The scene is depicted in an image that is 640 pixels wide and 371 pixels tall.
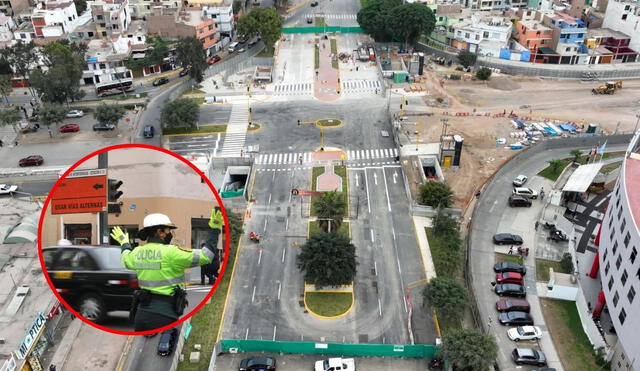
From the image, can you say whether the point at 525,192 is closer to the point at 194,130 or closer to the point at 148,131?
the point at 194,130

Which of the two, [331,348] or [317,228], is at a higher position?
[317,228]

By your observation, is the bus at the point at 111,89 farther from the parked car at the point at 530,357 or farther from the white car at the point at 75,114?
the parked car at the point at 530,357

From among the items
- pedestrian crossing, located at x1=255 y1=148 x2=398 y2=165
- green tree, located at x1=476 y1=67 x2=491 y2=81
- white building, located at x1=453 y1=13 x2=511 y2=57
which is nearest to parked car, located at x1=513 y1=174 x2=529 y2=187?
pedestrian crossing, located at x1=255 y1=148 x2=398 y2=165

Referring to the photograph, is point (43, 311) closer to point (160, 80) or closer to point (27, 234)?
point (27, 234)

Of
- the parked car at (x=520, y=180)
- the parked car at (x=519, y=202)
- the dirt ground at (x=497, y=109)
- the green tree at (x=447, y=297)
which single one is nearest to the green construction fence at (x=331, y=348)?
the green tree at (x=447, y=297)

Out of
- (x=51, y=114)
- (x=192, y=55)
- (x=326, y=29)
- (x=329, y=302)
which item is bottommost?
(x=329, y=302)

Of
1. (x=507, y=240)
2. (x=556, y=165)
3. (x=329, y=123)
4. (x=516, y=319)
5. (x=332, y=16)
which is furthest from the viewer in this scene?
(x=332, y=16)

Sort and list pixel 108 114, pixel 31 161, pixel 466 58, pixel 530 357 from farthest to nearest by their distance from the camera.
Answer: pixel 466 58
pixel 108 114
pixel 31 161
pixel 530 357

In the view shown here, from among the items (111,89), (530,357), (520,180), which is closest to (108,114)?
(111,89)
